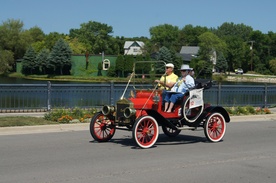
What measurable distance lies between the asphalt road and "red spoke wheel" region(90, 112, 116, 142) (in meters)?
0.20

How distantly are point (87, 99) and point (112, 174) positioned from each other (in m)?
11.5

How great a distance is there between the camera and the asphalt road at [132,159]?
25.7 ft

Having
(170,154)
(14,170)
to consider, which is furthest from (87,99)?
(14,170)

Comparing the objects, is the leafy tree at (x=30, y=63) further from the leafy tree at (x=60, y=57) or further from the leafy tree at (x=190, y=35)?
the leafy tree at (x=190, y=35)

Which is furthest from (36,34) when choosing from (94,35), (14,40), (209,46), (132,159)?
(132,159)

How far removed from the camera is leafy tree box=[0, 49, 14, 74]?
3440 inches

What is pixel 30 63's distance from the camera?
279 ft

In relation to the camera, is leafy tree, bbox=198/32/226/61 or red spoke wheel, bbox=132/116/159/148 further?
leafy tree, bbox=198/32/226/61

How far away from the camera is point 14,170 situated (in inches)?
324

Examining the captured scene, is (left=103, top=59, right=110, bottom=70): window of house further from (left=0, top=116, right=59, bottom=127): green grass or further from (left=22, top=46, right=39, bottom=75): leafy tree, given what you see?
(left=0, top=116, right=59, bottom=127): green grass

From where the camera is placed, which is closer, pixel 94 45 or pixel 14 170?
pixel 14 170

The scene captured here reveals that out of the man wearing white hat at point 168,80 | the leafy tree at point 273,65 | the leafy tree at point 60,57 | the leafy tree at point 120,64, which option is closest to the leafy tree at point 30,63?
the leafy tree at point 60,57

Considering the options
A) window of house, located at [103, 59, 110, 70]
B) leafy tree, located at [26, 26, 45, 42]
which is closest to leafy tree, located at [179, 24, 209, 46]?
leafy tree, located at [26, 26, 45, 42]

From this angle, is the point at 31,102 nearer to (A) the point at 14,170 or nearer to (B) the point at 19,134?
(B) the point at 19,134
